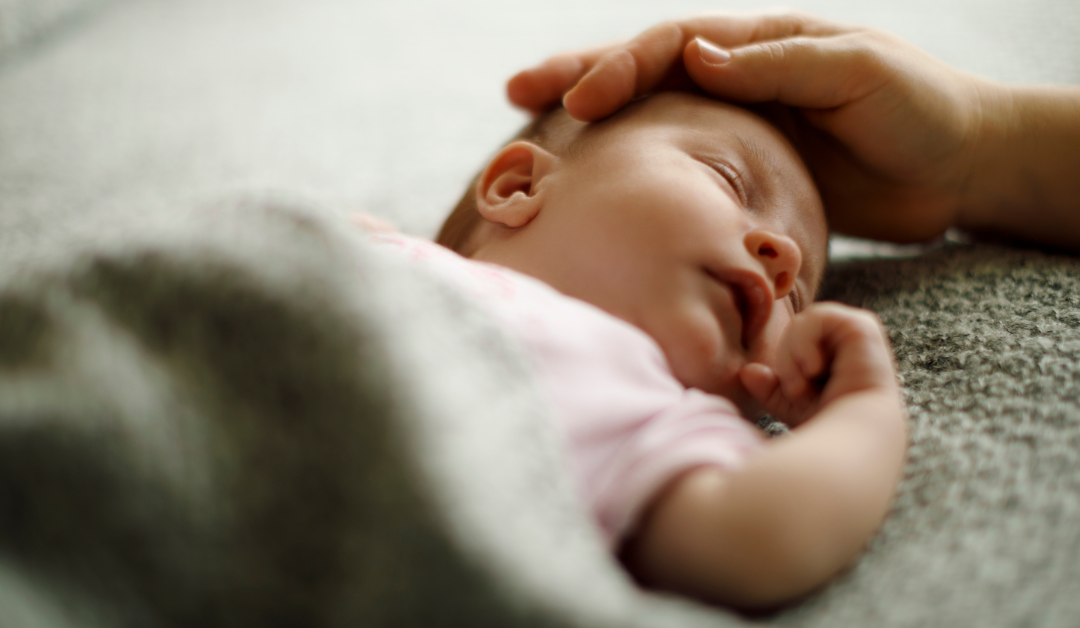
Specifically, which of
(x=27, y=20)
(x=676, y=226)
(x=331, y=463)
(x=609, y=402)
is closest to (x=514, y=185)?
(x=676, y=226)

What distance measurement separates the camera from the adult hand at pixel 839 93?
73cm

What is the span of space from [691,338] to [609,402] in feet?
0.40

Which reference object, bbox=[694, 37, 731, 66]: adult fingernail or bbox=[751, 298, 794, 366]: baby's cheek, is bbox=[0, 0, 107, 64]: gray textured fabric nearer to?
bbox=[694, 37, 731, 66]: adult fingernail

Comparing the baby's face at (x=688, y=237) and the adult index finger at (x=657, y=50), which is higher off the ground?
the adult index finger at (x=657, y=50)

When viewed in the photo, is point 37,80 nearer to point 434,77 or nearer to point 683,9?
point 434,77

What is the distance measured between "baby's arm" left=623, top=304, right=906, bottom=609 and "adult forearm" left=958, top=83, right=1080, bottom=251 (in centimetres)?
47

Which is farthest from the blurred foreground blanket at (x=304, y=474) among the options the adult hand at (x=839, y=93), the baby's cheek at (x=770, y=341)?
the adult hand at (x=839, y=93)

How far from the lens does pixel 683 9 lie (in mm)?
1928

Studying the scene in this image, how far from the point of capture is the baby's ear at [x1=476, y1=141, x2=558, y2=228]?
2.23ft

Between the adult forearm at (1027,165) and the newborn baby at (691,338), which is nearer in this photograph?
the newborn baby at (691,338)

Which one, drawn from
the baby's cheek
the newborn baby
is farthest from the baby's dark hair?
the baby's cheek

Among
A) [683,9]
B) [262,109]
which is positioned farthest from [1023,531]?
[683,9]

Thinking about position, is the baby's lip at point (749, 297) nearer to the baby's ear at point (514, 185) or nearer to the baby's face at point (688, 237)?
the baby's face at point (688, 237)

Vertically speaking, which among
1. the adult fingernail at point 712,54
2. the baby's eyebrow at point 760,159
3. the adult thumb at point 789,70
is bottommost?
the baby's eyebrow at point 760,159
